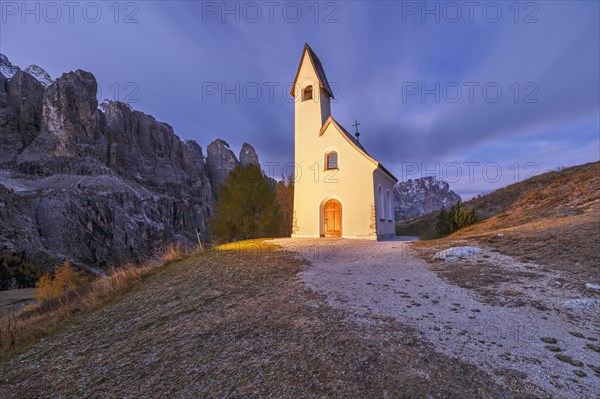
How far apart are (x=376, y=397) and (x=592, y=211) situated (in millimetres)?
→ 13172

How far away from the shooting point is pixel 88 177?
8881cm

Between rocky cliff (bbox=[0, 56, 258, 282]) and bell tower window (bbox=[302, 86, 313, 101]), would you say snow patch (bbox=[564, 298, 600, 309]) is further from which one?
rocky cliff (bbox=[0, 56, 258, 282])

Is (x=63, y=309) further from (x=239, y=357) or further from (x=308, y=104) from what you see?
(x=308, y=104)

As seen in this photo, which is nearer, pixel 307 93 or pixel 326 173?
pixel 326 173

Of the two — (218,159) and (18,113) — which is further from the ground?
(18,113)

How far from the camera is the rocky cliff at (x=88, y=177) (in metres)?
65.0

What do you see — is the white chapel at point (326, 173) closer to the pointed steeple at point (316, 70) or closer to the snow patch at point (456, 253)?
the pointed steeple at point (316, 70)

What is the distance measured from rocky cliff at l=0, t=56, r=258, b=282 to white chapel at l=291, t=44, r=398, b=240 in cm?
4282

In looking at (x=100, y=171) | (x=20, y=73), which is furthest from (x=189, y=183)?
(x=20, y=73)

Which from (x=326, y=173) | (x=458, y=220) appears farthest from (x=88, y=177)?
(x=458, y=220)

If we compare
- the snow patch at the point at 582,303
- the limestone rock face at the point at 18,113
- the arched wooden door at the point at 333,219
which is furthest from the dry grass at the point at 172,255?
the limestone rock face at the point at 18,113

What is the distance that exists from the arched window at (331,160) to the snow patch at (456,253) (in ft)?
31.0

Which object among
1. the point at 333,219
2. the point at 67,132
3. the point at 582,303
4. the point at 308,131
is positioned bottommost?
the point at 582,303

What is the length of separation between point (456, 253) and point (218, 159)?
467 feet
